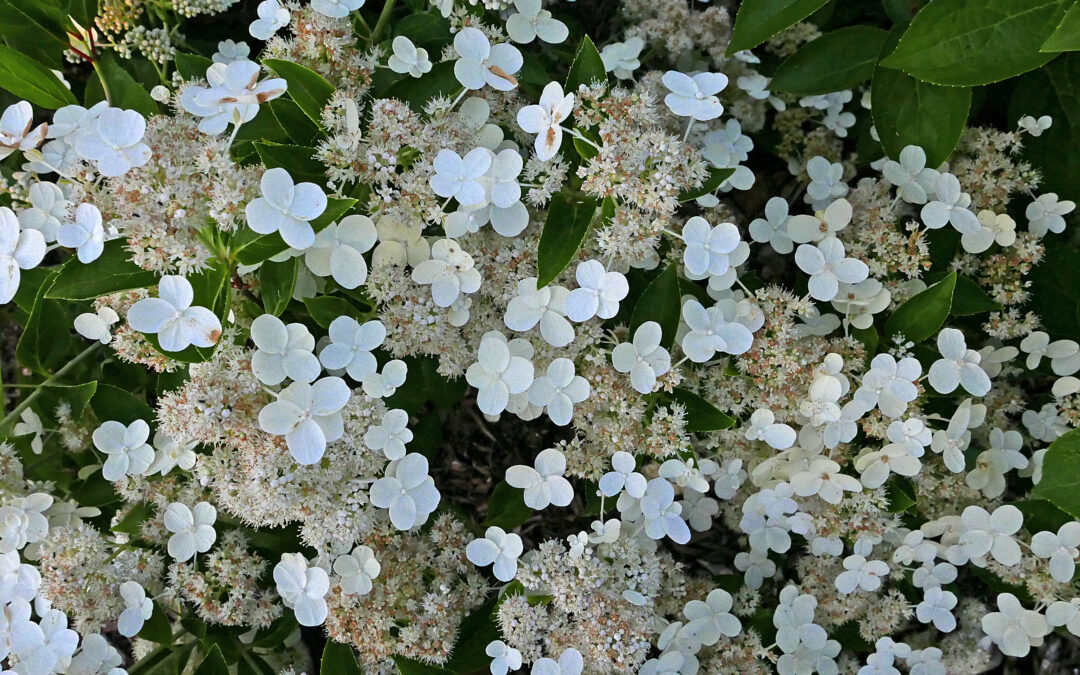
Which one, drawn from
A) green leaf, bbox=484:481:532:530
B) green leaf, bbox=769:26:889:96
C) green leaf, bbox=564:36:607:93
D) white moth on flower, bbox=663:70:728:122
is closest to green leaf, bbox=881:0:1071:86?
green leaf, bbox=769:26:889:96

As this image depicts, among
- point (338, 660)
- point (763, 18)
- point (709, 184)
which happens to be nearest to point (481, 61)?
point (709, 184)

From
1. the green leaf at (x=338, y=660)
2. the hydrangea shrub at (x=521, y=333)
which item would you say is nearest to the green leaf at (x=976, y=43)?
the hydrangea shrub at (x=521, y=333)

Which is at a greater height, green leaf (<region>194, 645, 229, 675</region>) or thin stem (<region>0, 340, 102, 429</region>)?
thin stem (<region>0, 340, 102, 429</region>)

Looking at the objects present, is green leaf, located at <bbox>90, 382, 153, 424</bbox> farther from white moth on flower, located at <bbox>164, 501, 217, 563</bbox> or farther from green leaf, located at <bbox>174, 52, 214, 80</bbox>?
green leaf, located at <bbox>174, 52, 214, 80</bbox>

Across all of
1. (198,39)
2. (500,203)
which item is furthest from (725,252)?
(198,39)

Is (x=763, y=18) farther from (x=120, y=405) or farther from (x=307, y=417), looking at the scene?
(x=120, y=405)

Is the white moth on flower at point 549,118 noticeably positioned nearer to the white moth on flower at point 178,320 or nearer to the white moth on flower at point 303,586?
the white moth on flower at point 178,320
